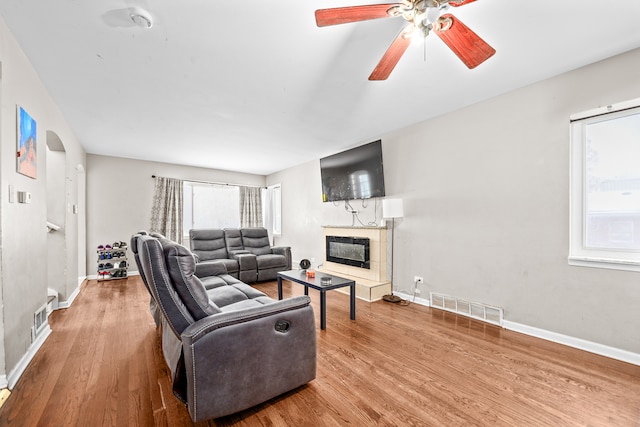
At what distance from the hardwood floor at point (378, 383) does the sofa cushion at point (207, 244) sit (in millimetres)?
1990

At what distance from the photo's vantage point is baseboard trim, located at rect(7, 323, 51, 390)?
1.73m

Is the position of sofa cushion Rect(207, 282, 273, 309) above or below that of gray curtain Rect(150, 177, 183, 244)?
below

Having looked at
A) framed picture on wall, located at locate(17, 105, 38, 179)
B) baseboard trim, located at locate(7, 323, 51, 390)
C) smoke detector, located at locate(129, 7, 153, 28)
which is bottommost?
baseboard trim, located at locate(7, 323, 51, 390)

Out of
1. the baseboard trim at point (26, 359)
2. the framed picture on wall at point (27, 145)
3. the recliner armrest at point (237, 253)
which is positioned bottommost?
the baseboard trim at point (26, 359)

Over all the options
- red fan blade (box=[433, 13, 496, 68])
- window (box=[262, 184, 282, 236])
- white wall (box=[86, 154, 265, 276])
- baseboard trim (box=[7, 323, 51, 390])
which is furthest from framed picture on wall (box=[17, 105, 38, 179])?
window (box=[262, 184, 282, 236])

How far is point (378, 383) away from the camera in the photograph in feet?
5.83

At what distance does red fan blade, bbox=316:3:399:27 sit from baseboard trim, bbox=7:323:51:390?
2.90 m

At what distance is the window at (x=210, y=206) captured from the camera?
19.9 feet

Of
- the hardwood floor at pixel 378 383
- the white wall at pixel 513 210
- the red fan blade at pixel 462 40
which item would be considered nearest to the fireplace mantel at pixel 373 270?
the white wall at pixel 513 210

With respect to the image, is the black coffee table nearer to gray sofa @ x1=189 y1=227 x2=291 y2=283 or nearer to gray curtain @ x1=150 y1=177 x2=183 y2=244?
gray sofa @ x1=189 y1=227 x2=291 y2=283

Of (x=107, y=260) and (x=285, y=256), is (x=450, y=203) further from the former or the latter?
(x=107, y=260)

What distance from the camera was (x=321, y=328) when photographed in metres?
2.66

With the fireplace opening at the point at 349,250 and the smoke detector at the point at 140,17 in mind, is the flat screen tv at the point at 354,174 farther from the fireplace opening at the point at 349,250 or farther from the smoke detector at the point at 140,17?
the smoke detector at the point at 140,17

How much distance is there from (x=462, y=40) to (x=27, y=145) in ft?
10.6
